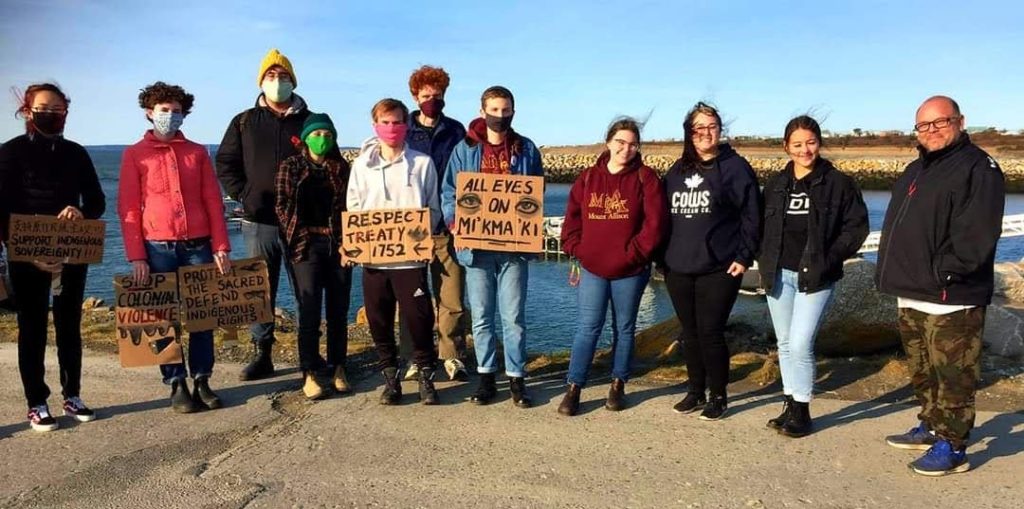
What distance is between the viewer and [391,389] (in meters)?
5.89

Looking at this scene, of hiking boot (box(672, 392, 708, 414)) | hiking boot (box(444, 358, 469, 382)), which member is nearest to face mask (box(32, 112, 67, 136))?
hiking boot (box(444, 358, 469, 382))

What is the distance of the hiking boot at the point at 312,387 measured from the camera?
5961 mm

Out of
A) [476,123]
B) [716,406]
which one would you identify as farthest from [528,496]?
[476,123]

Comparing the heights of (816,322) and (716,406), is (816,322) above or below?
above

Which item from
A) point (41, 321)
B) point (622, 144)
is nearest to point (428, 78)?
point (622, 144)

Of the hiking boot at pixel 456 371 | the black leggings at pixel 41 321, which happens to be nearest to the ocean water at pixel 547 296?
the hiking boot at pixel 456 371

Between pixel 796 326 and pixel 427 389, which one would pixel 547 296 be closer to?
pixel 427 389

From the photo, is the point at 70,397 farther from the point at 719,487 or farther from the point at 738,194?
the point at 738,194

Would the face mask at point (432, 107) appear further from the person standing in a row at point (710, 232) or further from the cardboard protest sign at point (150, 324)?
the cardboard protest sign at point (150, 324)

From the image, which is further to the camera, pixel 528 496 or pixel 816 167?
pixel 816 167

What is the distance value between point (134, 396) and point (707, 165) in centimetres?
495

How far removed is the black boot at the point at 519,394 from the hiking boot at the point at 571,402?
27 cm

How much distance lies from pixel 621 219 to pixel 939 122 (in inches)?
82.9

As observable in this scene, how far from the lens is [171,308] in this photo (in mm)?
5840
